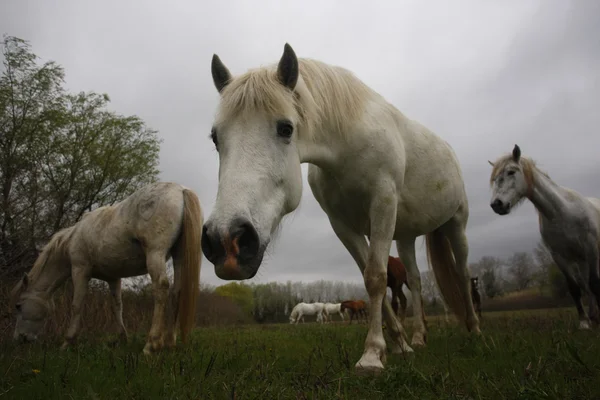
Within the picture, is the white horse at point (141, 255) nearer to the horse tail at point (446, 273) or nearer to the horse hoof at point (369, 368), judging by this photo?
the horse hoof at point (369, 368)

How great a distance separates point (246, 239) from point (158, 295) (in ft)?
11.1

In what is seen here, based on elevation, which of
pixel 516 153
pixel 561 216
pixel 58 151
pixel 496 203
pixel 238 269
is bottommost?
pixel 238 269

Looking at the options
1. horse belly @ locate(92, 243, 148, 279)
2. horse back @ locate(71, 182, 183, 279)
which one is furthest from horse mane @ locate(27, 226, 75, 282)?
horse belly @ locate(92, 243, 148, 279)

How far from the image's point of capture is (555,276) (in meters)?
24.1

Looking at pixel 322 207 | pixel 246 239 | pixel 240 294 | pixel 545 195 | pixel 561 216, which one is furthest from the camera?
pixel 240 294

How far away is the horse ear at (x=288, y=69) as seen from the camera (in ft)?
9.48

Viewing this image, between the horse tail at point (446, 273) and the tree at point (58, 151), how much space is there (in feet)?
26.6

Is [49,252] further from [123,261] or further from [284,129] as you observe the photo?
[284,129]

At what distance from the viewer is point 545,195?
701 cm

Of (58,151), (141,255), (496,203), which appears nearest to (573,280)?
(496,203)

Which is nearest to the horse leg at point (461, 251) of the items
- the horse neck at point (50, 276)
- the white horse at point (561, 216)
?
the white horse at point (561, 216)

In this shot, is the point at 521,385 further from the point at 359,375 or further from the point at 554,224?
the point at 554,224

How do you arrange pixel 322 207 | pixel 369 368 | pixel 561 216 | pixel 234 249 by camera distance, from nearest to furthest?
pixel 234 249 < pixel 369 368 < pixel 322 207 < pixel 561 216

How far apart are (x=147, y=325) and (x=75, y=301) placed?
22.4 ft
